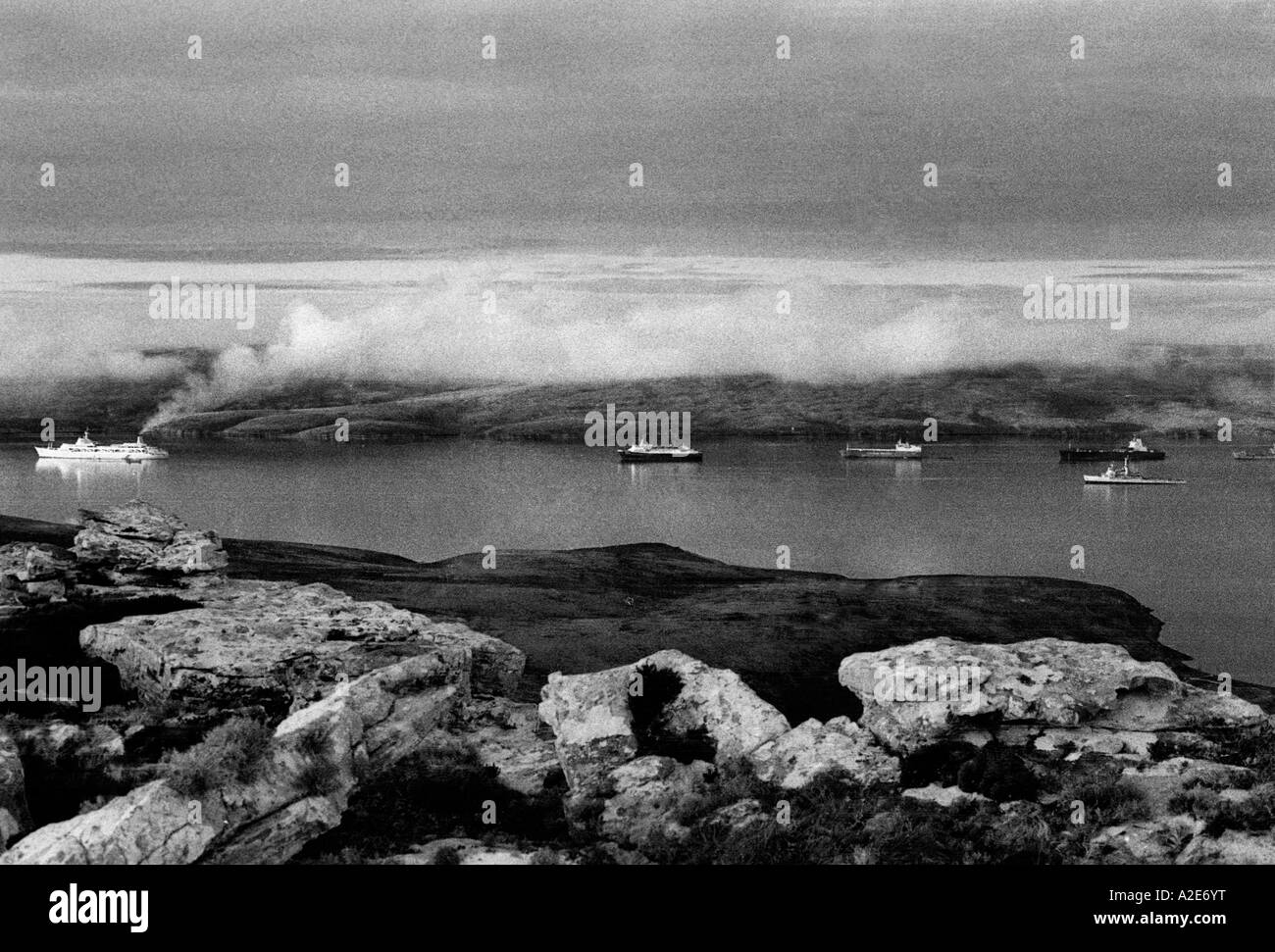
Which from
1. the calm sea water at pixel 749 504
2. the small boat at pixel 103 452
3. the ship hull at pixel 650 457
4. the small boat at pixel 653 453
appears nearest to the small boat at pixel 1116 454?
the calm sea water at pixel 749 504

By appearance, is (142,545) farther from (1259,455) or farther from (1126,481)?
(1259,455)

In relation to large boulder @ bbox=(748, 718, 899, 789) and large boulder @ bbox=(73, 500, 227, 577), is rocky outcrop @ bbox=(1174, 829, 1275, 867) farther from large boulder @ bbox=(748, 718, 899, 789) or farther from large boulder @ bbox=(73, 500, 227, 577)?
large boulder @ bbox=(73, 500, 227, 577)

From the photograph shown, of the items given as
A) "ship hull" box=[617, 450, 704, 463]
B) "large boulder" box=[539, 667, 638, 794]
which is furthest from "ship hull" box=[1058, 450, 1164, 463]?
"large boulder" box=[539, 667, 638, 794]

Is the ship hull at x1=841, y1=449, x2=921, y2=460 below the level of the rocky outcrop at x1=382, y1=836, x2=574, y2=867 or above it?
above

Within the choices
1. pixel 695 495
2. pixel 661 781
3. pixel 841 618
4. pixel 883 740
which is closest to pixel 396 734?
pixel 661 781

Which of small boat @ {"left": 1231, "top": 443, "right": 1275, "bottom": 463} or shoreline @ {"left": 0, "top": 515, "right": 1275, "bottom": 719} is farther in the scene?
small boat @ {"left": 1231, "top": 443, "right": 1275, "bottom": 463}

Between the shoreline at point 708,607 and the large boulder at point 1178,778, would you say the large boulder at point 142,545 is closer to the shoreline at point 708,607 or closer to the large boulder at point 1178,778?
the shoreline at point 708,607

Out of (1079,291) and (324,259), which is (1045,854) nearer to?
(1079,291)
